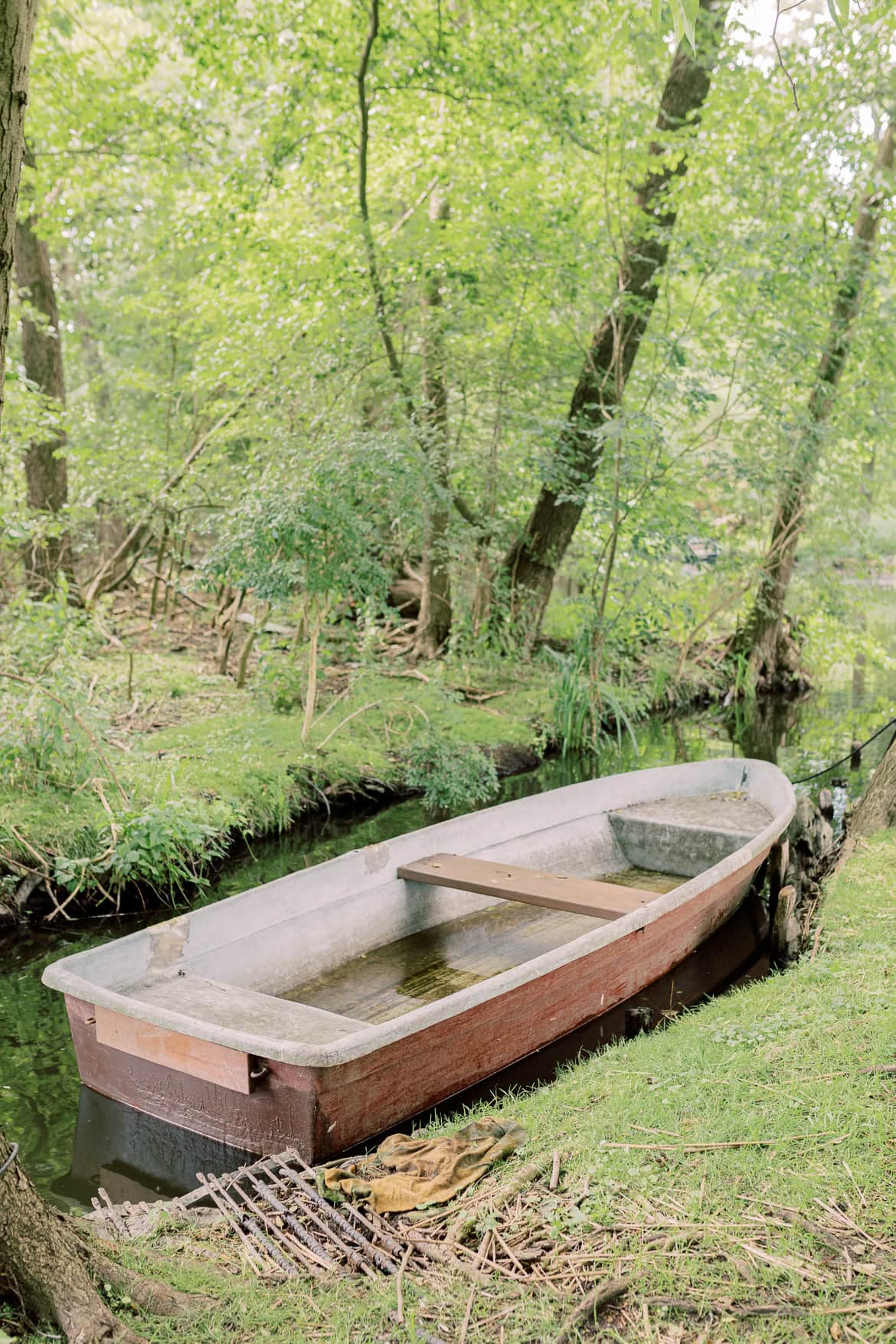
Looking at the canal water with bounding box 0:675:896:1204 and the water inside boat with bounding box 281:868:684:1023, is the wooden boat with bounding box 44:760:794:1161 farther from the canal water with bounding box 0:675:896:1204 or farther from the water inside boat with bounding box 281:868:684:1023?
the canal water with bounding box 0:675:896:1204

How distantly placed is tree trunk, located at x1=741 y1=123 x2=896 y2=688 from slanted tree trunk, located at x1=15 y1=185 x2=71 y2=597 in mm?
8234

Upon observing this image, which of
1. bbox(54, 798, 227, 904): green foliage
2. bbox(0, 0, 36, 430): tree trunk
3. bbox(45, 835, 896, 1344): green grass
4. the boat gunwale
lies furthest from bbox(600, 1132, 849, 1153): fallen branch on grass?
bbox(54, 798, 227, 904): green foliage

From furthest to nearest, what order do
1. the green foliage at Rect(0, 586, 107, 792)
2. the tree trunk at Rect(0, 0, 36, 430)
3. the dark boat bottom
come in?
the green foliage at Rect(0, 586, 107, 792), the dark boat bottom, the tree trunk at Rect(0, 0, 36, 430)

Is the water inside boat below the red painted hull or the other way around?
below

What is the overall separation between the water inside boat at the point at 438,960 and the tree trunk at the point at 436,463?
4597 millimetres

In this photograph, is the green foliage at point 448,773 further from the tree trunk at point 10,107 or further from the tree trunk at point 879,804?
the tree trunk at point 10,107

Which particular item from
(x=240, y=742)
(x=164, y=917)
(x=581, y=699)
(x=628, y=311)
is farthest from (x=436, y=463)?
(x=164, y=917)

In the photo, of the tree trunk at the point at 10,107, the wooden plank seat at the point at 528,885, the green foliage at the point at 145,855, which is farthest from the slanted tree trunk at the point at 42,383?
the tree trunk at the point at 10,107

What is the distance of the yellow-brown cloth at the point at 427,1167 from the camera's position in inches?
126

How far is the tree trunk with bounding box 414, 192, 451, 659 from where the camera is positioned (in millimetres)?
10875

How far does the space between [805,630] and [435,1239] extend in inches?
553

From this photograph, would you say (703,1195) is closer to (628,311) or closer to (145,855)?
(145,855)

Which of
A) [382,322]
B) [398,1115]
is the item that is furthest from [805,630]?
[398,1115]

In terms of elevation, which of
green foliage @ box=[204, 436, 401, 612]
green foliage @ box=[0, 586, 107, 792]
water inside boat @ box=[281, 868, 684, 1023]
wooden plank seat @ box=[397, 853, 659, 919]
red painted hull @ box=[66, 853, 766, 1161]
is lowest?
water inside boat @ box=[281, 868, 684, 1023]
